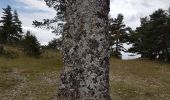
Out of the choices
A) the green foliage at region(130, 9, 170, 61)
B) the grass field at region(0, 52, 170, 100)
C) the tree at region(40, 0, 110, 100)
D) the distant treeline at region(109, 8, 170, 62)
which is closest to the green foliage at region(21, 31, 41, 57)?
the grass field at region(0, 52, 170, 100)

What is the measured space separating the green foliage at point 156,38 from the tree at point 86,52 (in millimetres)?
65027

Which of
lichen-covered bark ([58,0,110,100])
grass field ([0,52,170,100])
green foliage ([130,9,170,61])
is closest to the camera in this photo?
lichen-covered bark ([58,0,110,100])

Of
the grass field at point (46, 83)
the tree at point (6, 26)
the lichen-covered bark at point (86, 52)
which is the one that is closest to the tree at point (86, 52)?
the lichen-covered bark at point (86, 52)

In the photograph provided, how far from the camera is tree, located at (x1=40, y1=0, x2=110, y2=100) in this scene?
17.7ft

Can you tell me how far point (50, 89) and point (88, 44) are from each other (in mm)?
26711

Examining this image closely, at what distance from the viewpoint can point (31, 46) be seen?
5928 cm

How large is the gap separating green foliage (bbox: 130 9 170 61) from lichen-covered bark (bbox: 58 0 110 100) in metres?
65.0

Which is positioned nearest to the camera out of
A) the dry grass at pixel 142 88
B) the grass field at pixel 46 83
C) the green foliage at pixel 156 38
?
the grass field at pixel 46 83

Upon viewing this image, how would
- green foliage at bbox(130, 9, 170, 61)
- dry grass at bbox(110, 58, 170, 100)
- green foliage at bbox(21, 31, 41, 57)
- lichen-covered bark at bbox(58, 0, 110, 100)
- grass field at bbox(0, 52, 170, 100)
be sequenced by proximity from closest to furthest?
lichen-covered bark at bbox(58, 0, 110, 100), grass field at bbox(0, 52, 170, 100), dry grass at bbox(110, 58, 170, 100), green foliage at bbox(21, 31, 41, 57), green foliage at bbox(130, 9, 170, 61)

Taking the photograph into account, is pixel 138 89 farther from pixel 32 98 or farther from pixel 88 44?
pixel 88 44

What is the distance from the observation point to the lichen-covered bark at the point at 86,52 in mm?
5398

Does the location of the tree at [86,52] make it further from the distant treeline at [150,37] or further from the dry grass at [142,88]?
the distant treeline at [150,37]

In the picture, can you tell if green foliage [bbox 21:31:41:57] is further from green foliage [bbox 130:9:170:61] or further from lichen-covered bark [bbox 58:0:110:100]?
lichen-covered bark [bbox 58:0:110:100]

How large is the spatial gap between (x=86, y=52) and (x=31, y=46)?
54.5 m
